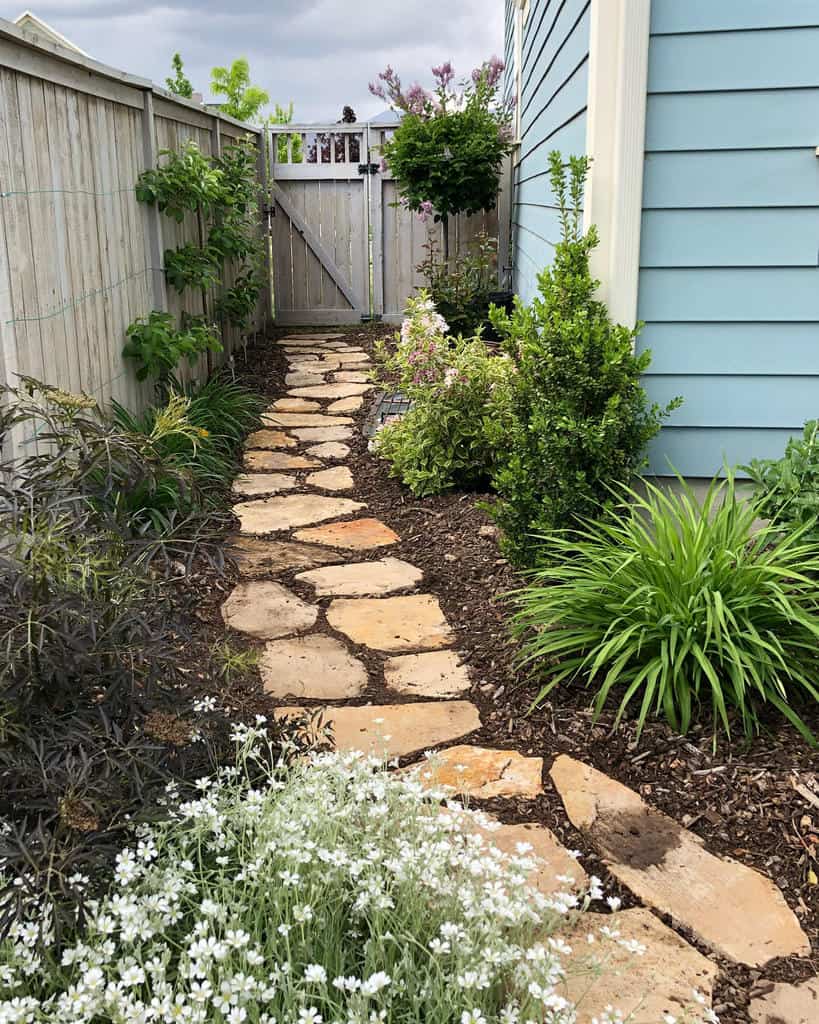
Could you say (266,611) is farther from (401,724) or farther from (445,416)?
(445,416)

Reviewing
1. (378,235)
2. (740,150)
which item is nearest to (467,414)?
(740,150)

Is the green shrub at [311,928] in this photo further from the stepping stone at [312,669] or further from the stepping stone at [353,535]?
the stepping stone at [353,535]

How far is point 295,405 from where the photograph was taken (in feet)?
21.3

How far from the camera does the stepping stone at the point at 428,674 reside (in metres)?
2.88

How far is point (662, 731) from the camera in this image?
2.54 metres

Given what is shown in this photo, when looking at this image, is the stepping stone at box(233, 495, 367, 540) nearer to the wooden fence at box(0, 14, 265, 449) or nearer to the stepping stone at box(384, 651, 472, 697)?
the wooden fence at box(0, 14, 265, 449)

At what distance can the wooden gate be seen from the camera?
9.54 metres

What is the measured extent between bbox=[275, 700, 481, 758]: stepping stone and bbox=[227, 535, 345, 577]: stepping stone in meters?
1.15

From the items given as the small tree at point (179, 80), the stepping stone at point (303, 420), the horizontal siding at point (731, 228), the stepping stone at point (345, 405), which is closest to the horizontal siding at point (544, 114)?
the horizontal siding at point (731, 228)

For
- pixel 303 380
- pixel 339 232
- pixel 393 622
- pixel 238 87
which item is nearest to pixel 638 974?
pixel 393 622

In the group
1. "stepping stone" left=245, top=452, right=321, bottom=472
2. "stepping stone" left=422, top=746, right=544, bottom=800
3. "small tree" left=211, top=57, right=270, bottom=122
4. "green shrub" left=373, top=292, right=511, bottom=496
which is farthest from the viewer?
"small tree" left=211, top=57, right=270, bottom=122

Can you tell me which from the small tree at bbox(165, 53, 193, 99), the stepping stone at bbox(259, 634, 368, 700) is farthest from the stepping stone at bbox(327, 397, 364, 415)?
the small tree at bbox(165, 53, 193, 99)

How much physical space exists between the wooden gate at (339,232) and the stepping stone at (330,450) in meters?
4.45

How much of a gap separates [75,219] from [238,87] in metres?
14.9
